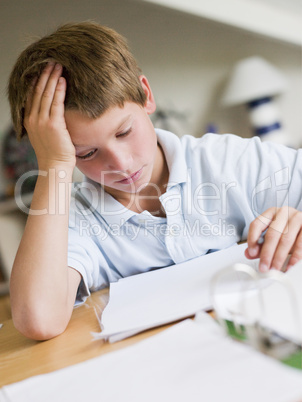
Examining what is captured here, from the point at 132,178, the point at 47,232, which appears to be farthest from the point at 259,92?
the point at 47,232

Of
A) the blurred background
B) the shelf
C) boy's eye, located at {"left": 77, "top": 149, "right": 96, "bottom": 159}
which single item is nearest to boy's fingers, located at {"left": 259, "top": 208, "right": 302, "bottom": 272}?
boy's eye, located at {"left": 77, "top": 149, "right": 96, "bottom": 159}

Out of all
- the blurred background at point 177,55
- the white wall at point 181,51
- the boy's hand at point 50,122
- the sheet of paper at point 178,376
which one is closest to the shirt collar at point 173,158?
the boy's hand at point 50,122

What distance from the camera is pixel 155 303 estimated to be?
0.62m

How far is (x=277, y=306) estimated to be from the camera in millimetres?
462

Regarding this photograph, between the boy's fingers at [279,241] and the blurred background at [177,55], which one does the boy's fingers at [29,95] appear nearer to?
the boy's fingers at [279,241]

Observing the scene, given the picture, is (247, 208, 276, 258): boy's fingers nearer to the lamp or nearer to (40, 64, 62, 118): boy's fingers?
(40, 64, 62, 118): boy's fingers

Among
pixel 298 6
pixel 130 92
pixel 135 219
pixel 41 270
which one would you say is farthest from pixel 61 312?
pixel 298 6

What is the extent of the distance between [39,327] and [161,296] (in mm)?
175

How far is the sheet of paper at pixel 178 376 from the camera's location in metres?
0.32

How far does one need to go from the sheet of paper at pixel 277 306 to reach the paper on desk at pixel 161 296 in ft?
0.19

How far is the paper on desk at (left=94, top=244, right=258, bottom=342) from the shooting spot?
55 centimetres

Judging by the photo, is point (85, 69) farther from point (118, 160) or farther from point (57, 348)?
point (57, 348)

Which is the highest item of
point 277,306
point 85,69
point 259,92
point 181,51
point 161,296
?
point 85,69

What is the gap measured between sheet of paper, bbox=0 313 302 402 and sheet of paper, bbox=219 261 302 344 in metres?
0.03
